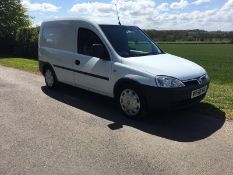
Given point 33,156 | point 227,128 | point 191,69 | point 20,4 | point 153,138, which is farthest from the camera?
point 20,4

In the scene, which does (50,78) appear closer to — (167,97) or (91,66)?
(91,66)

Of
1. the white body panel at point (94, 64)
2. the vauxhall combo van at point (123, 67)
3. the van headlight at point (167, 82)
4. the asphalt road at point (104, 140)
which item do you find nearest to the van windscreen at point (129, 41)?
the vauxhall combo van at point (123, 67)

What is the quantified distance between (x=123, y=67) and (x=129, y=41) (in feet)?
3.30

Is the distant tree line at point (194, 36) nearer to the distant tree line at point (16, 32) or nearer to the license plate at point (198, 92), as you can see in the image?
the distant tree line at point (16, 32)

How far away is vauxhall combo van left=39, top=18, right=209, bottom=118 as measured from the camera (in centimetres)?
656

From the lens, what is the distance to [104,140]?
580 centimetres

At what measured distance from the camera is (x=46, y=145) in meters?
5.58

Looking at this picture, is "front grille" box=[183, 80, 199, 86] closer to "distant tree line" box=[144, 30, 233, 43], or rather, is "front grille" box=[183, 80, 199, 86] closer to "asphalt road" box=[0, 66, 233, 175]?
"asphalt road" box=[0, 66, 233, 175]

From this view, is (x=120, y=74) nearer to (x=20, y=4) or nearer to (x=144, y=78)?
(x=144, y=78)

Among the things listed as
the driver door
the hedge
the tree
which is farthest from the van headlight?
the tree

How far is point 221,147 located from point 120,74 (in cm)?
253

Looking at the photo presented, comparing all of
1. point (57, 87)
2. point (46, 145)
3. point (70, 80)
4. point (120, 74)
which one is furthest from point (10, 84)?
point (46, 145)

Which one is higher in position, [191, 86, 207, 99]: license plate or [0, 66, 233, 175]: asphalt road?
[191, 86, 207, 99]: license plate

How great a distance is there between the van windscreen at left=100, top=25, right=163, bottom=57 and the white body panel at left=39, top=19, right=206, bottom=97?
0.16 meters
